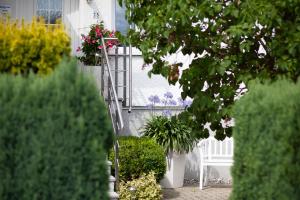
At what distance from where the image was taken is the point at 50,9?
13938 millimetres

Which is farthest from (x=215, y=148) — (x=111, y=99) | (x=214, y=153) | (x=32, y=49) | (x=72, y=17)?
(x=32, y=49)

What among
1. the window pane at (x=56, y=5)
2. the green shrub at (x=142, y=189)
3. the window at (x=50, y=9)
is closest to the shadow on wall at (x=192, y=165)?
the green shrub at (x=142, y=189)

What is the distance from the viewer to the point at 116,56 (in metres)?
12.7

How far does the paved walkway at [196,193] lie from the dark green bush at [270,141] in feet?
20.8

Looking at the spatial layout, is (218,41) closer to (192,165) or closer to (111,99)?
(111,99)

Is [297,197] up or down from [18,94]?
down

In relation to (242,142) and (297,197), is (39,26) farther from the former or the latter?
(297,197)

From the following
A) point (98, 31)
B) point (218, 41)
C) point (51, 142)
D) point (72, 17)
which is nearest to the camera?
point (51, 142)

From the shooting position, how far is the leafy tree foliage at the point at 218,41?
269 inches

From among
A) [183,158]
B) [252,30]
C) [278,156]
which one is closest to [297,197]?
[278,156]

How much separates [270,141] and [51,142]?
65.4 inches

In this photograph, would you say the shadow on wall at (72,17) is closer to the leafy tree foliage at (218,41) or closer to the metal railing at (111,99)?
the metal railing at (111,99)

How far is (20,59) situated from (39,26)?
0.31 meters

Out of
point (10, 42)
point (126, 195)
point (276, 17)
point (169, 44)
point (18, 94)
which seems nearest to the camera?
point (18, 94)
